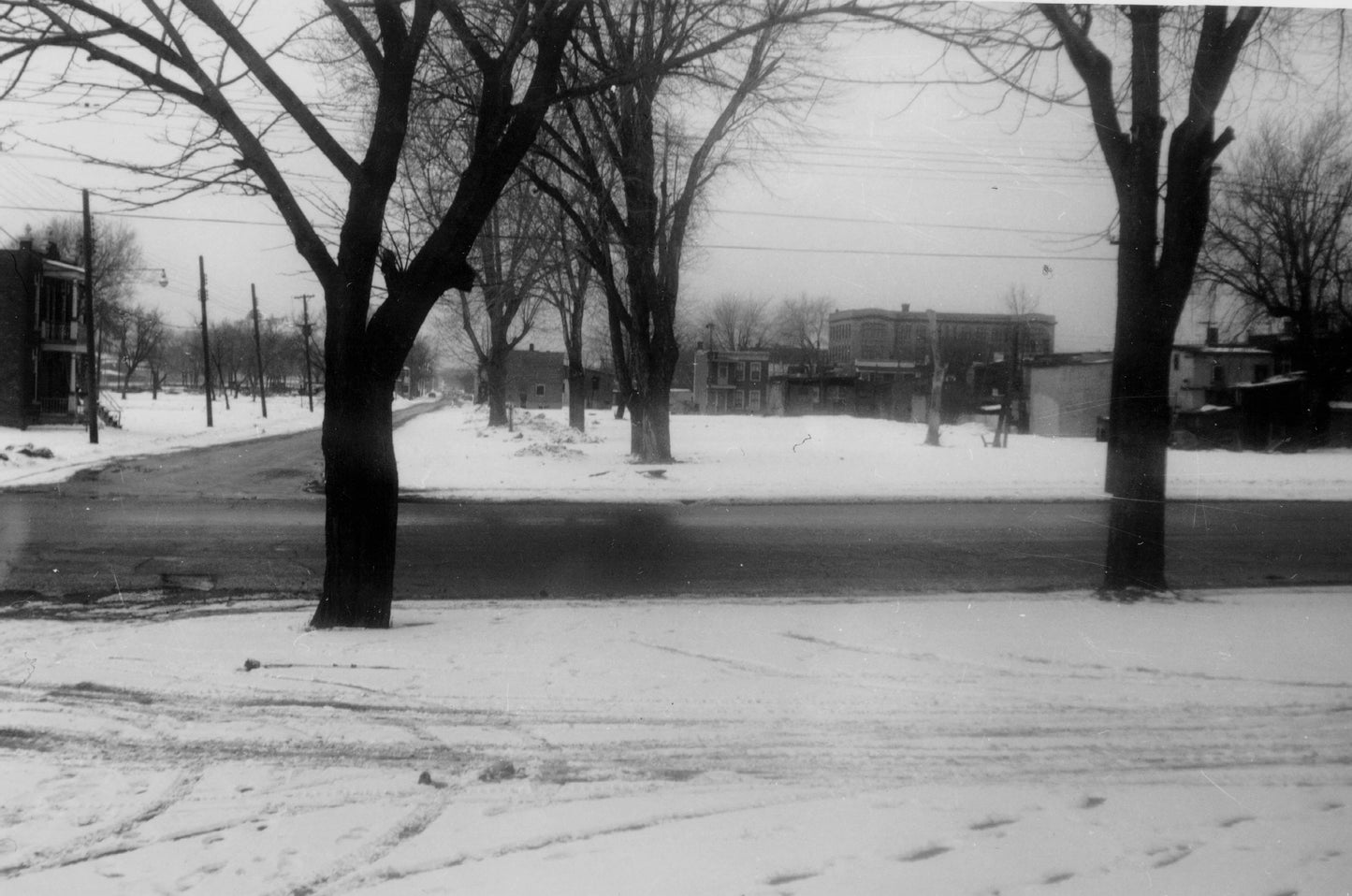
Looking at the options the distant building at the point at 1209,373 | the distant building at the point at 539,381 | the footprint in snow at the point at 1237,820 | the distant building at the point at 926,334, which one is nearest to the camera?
the footprint in snow at the point at 1237,820

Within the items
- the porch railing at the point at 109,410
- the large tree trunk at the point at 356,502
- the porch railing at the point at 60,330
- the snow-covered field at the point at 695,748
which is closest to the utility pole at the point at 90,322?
the porch railing at the point at 60,330

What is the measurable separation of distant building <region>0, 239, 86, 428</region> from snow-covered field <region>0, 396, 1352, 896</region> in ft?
42.9

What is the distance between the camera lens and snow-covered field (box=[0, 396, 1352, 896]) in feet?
10.2

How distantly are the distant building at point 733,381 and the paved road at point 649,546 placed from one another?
6.46 feet

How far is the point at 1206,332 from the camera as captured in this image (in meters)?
6.23

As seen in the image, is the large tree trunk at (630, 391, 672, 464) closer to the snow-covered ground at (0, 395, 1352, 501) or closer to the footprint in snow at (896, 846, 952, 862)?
the snow-covered ground at (0, 395, 1352, 501)

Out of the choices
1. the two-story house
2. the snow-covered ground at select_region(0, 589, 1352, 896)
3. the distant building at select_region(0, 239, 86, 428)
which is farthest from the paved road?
the distant building at select_region(0, 239, 86, 428)

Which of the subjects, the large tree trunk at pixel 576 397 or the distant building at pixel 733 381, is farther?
the large tree trunk at pixel 576 397

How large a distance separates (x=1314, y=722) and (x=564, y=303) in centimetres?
3029

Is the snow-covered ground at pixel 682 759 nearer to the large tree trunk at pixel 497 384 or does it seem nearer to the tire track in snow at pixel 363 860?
the tire track in snow at pixel 363 860

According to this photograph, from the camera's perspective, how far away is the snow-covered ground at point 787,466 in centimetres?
700

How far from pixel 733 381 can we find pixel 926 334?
997cm

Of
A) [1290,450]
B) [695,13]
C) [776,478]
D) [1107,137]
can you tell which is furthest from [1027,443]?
[776,478]

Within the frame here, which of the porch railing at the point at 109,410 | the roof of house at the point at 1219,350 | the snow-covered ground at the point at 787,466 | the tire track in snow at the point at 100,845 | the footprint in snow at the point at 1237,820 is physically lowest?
the footprint in snow at the point at 1237,820
